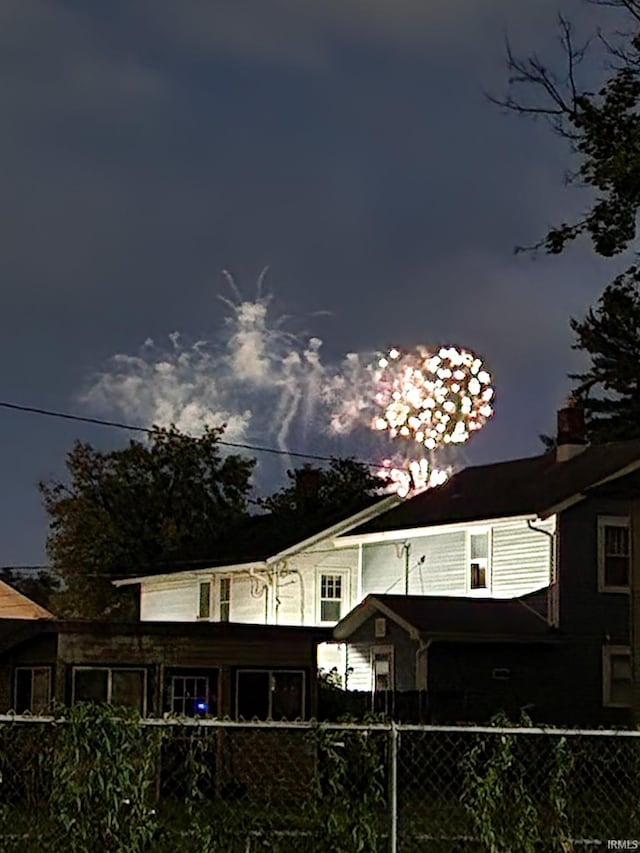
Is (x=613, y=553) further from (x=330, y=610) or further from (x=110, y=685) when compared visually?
(x=110, y=685)

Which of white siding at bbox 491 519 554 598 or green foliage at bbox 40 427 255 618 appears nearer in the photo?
white siding at bbox 491 519 554 598

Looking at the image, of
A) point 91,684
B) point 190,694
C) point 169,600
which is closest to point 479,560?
point 190,694

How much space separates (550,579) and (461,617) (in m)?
2.26

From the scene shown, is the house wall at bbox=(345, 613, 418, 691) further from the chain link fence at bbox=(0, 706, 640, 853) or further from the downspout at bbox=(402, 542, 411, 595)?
the chain link fence at bbox=(0, 706, 640, 853)

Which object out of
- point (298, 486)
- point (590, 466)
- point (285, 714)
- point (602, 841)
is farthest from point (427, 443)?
point (602, 841)

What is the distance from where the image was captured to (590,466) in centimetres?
3788

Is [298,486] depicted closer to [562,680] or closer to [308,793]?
[562,680]

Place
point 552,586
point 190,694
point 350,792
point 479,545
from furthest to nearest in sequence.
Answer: point 479,545 → point 552,586 → point 190,694 → point 350,792

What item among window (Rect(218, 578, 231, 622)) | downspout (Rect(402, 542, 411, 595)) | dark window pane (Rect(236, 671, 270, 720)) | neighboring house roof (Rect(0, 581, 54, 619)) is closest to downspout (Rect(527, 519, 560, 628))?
downspout (Rect(402, 542, 411, 595))

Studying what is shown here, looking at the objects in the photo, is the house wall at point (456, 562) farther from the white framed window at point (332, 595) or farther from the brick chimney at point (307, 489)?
the brick chimney at point (307, 489)

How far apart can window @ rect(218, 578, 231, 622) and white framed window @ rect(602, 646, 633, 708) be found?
14.1 m

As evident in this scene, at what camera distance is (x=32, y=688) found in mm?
29125

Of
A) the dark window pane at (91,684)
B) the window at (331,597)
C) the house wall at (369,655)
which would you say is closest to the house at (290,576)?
the window at (331,597)

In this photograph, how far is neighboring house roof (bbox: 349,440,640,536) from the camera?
3647 cm
